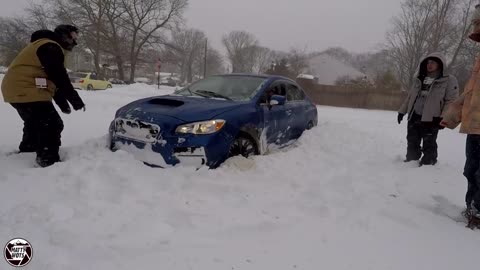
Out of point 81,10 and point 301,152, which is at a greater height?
point 81,10

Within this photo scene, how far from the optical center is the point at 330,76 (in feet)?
153

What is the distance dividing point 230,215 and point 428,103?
11.2 feet

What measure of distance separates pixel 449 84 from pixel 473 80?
4.96 feet

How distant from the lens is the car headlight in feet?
12.1

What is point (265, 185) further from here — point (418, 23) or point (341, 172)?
point (418, 23)

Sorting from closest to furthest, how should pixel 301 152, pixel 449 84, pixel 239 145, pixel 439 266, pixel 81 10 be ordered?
pixel 439 266 < pixel 239 145 < pixel 449 84 < pixel 301 152 < pixel 81 10

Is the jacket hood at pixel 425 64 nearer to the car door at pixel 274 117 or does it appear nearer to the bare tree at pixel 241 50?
the car door at pixel 274 117

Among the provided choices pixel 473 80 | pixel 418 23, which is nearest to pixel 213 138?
pixel 473 80

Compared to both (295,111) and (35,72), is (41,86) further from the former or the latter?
(295,111)

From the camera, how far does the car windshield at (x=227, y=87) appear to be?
4.79 m

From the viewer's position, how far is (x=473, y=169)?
327 cm

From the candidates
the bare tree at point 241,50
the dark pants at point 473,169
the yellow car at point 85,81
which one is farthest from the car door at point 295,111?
the bare tree at point 241,50

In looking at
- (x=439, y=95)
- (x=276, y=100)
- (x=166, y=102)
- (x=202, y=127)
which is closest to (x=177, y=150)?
(x=202, y=127)

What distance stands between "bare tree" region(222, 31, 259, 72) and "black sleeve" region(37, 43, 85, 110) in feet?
213
